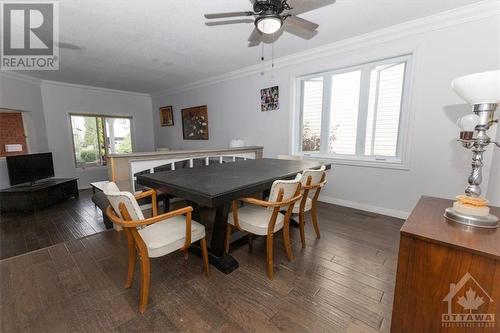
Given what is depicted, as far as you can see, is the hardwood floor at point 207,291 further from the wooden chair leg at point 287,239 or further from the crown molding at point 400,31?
the crown molding at point 400,31

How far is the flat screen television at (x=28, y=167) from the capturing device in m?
3.54

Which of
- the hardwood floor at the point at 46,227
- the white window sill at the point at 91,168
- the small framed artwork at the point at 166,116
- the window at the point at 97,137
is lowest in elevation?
the hardwood floor at the point at 46,227

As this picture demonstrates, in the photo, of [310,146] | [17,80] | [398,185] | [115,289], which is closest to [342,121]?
[310,146]

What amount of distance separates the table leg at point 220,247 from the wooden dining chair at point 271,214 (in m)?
0.08

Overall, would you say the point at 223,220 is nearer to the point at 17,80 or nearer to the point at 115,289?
the point at 115,289

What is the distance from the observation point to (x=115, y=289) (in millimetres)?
1637

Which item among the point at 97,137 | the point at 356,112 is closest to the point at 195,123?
the point at 97,137

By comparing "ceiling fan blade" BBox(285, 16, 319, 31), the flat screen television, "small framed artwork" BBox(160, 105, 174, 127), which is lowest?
the flat screen television

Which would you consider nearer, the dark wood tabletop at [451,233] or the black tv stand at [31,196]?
the dark wood tabletop at [451,233]

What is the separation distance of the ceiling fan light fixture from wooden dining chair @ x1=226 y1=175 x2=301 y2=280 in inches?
48.3

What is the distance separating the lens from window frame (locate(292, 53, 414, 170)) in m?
2.74

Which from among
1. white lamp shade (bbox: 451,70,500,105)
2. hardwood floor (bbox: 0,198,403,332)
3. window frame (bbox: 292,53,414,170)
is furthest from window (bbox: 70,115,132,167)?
white lamp shade (bbox: 451,70,500,105)

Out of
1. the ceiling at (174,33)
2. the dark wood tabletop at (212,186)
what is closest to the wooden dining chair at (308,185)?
the dark wood tabletop at (212,186)

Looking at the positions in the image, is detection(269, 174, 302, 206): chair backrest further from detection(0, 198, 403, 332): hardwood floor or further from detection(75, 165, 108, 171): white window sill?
detection(75, 165, 108, 171): white window sill
